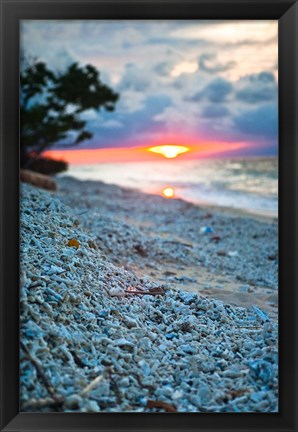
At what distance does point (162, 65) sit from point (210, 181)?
336 cm

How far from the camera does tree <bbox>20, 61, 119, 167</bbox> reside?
8453 mm

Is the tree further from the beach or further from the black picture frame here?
the black picture frame

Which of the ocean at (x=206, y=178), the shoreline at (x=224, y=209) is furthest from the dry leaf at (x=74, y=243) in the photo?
the shoreline at (x=224, y=209)

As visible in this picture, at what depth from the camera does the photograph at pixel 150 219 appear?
8.18 ft

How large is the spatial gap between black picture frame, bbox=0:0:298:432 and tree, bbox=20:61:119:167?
5.71 meters

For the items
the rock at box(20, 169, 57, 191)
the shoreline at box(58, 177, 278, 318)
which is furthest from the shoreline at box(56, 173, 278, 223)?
the rock at box(20, 169, 57, 191)

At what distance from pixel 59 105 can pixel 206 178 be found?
10.9 ft

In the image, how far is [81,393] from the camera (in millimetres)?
2365

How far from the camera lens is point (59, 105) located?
30.2 feet
